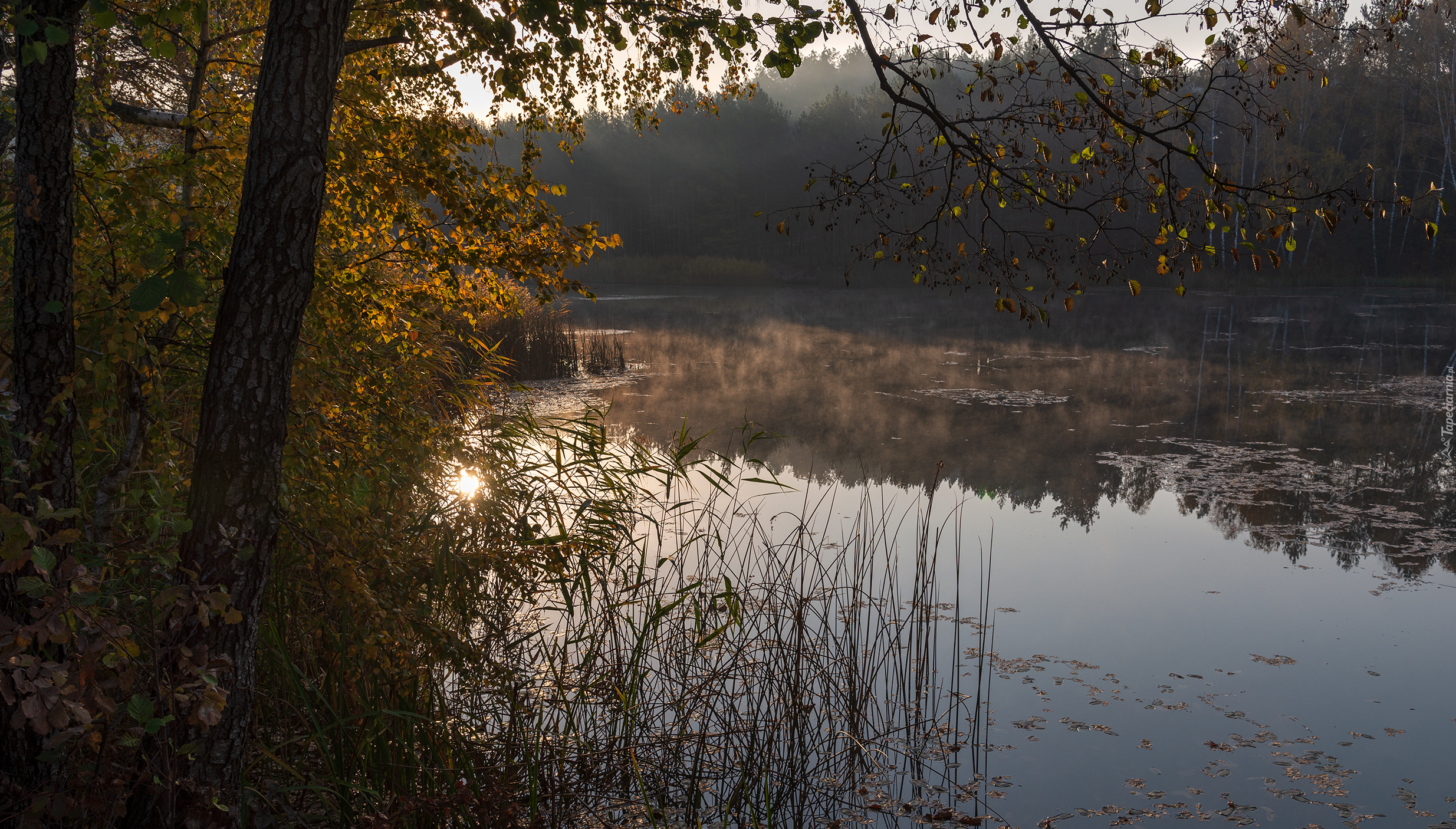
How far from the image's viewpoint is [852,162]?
36406 mm

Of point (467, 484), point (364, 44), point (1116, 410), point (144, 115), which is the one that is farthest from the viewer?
point (1116, 410)

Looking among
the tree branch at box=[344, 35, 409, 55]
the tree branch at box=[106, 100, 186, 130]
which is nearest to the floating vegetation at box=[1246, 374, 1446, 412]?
the tree branch at box=[344, 35, 409, 55]

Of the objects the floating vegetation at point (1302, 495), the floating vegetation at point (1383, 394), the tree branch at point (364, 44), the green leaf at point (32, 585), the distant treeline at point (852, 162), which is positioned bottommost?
the floating vegetation at point (1302, 495)

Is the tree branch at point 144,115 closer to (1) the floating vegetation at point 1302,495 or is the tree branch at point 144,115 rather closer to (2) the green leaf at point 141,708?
(2) the green leaf at point 141,708

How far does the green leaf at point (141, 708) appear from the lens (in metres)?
1.63

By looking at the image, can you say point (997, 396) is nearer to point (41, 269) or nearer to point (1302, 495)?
point (1302, 495)

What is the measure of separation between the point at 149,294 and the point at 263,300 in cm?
20

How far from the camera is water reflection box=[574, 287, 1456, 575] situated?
6336 millimetres

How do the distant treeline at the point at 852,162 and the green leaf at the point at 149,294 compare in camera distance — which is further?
the distant treeline at the point at 852,162

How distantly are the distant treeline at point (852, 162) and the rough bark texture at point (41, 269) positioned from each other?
19.8 metres

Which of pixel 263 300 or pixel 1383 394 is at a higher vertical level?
pixel 263 300

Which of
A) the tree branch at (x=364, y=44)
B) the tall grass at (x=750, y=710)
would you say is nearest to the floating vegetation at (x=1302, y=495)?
the tall grass at (x=750, y=710)

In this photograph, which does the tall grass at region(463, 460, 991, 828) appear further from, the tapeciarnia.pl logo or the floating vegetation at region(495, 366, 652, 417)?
the tapeciarnia.pl logo

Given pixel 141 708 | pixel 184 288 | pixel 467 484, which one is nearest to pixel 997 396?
pixel 467 484
